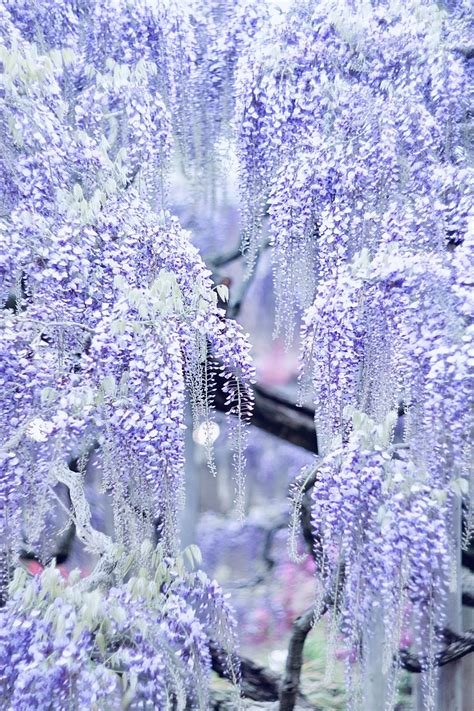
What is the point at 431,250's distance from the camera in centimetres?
284

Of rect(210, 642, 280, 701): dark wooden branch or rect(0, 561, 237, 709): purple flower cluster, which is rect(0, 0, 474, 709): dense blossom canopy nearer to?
rect(0, 561, 237, 709): purple flower cluster

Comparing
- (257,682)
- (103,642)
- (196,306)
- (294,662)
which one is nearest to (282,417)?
(294,662)

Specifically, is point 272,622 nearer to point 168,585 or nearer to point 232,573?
point 232,573

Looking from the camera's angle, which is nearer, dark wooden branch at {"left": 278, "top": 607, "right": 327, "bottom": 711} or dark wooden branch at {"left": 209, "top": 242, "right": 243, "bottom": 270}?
dark wooden branch at {"left": 278, "top": 607, "right": 327, "bottom": 711}

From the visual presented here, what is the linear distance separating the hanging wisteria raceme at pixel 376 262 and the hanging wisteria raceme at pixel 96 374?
440 mm

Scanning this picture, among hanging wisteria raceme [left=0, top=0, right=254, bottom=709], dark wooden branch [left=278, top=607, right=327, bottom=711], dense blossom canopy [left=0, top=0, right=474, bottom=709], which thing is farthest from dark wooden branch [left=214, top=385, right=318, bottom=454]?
hanging wisteria raceme [left=0, top=0, right=254, bottom=709]

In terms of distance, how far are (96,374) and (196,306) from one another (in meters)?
0.42

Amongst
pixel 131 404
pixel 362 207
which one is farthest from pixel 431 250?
pixel 131 404

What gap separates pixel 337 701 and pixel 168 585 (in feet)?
4.32

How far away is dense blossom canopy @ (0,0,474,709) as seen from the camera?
8.32 ft

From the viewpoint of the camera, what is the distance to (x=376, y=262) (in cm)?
271

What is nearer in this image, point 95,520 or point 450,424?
point 450,424

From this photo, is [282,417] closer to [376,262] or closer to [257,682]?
[257,682]

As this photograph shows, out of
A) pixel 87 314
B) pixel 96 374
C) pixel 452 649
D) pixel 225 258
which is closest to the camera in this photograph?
pixel 96 374
